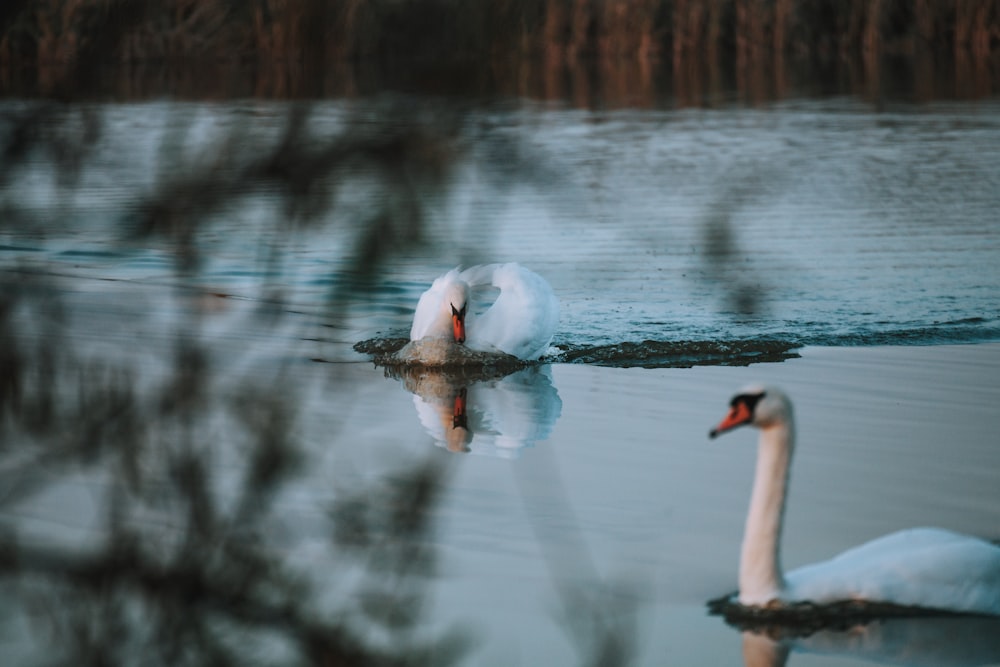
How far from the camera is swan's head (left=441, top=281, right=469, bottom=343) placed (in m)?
8.88

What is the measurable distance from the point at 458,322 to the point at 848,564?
178 inches

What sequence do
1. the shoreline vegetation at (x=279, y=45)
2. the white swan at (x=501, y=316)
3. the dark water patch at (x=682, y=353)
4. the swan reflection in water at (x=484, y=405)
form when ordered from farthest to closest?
the white swan at (x=501, y=316)
the dark water patch at (x=682, y=353)
the swan reflection in water at (x=484, y=405)
the shoreline vegetation at (x=279, y=45)

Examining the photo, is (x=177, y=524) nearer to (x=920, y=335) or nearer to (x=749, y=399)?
(x=749, y=399)

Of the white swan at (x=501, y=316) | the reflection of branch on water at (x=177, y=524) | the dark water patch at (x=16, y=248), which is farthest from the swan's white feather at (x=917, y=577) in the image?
the white swan at (x=501, y=316)

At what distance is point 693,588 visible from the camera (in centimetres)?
475

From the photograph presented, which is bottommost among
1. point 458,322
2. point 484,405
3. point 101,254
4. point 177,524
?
point 484,405

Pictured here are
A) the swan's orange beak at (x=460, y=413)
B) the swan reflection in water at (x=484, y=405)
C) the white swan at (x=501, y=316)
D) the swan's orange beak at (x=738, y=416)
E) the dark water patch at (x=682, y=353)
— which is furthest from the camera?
the white swan at (x=501, y=316)

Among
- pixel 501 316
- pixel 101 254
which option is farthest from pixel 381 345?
pixel 101 254

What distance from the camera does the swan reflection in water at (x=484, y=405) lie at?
6.95m

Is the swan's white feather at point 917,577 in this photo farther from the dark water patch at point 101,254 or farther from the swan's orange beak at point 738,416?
the dark water patch at point 101,254

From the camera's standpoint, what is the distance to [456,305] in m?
8.88

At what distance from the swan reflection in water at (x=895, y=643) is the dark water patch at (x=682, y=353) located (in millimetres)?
3984

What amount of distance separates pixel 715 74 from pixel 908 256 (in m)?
21.9

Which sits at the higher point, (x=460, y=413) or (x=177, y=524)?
(x=177, y=524)
